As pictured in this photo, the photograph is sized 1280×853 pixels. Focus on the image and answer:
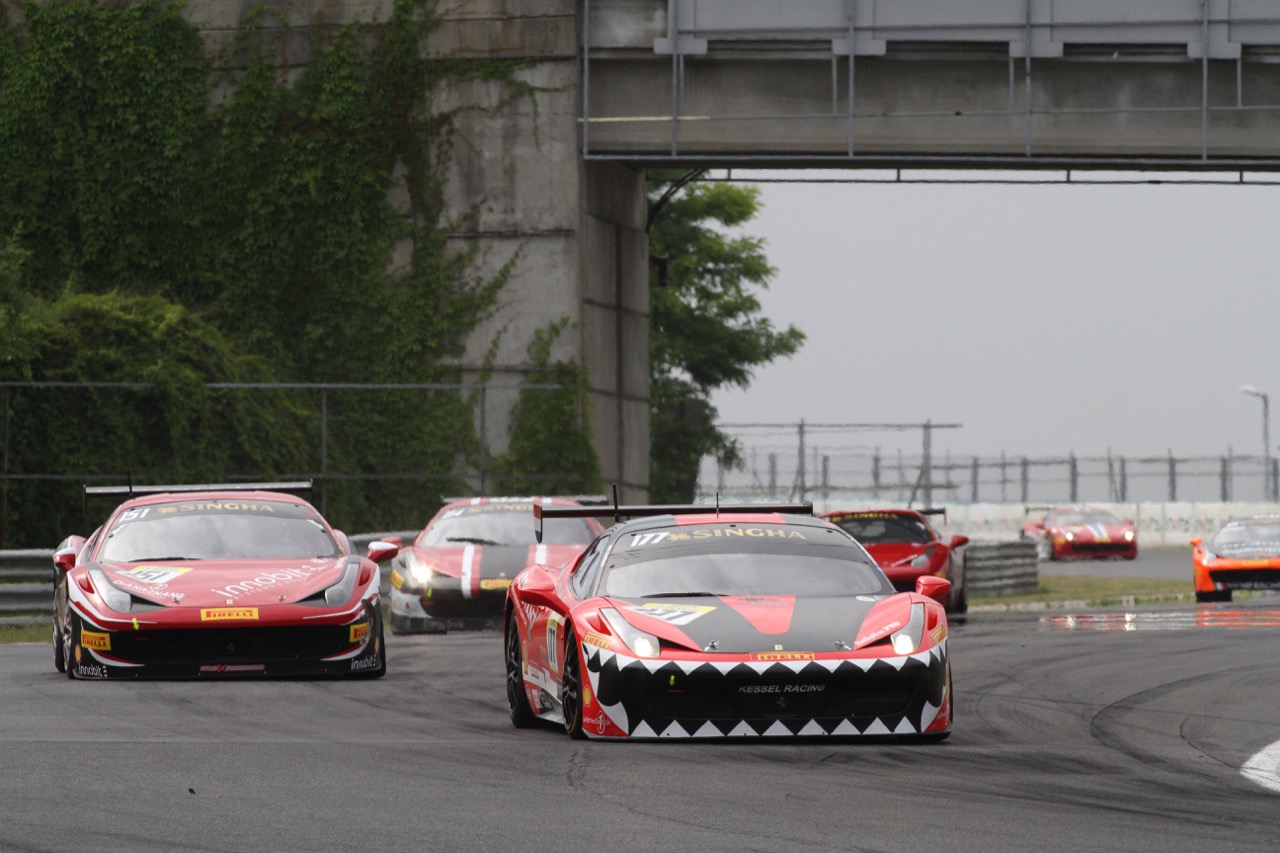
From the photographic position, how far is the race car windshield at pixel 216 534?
47.5 ft

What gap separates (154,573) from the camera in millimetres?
13805

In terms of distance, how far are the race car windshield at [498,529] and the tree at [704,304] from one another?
94.9 feet

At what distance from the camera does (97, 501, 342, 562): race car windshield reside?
47.5ft

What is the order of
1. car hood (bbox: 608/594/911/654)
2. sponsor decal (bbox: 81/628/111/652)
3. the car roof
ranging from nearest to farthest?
car hood (bbox: 608/594/911/654)
sponsor decal (bbox: 81/628/111/652)
the car roof

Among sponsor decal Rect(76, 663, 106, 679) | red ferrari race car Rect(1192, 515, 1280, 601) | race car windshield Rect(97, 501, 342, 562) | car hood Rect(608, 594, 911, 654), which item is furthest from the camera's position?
red ferrari race car Rect(1192, 515, 1280, 601)

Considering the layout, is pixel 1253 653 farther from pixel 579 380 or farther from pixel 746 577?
pixel 579 380

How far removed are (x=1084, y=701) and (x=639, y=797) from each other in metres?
5.33

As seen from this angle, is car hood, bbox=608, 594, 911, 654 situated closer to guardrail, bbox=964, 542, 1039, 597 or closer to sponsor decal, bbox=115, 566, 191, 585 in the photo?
sponsor decal, bbox=115, 566, 191, 585

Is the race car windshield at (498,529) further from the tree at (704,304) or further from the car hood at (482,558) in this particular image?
the tree at (704,304)

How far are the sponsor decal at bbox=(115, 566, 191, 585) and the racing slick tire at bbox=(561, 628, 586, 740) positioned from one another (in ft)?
14.4

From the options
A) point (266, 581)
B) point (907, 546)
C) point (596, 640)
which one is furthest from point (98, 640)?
point (907, 546)

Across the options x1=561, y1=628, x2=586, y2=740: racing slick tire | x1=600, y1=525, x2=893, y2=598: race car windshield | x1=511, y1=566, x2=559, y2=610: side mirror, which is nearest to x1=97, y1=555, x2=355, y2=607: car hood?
x1=511, y1=566, x2=559, y2=610: side mirror

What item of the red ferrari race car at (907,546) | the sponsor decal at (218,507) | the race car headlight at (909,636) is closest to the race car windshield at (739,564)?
the race car headlight at (909,636)

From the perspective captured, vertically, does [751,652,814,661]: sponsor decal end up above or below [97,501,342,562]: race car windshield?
below
